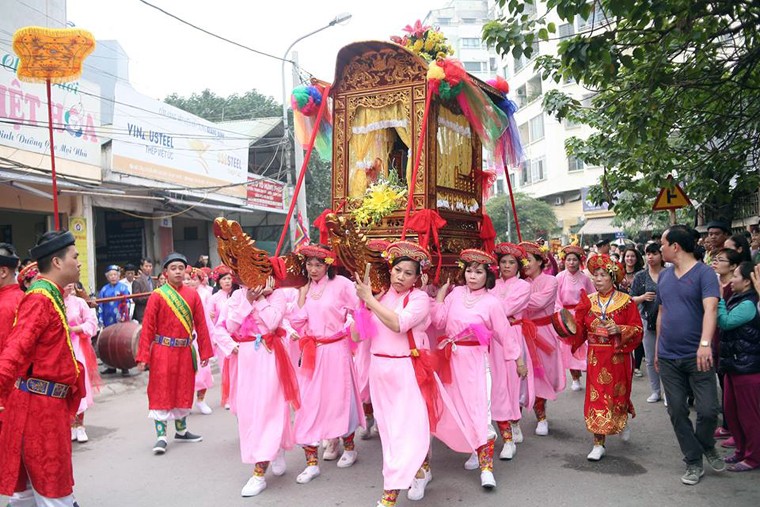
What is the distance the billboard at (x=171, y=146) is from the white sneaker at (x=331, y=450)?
1054 centimetres

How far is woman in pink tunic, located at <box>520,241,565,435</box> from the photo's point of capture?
6.51 m

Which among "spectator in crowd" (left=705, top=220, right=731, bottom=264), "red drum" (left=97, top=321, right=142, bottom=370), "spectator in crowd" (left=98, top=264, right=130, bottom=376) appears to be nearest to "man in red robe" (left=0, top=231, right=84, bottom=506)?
"red drum" (left=97, top=321, right=142, bottom=370)

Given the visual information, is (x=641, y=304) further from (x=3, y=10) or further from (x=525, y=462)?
(x=3, y=10)

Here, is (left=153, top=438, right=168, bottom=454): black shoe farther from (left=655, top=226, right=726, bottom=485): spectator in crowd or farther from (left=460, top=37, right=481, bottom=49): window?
(left=460, top=37, right=481, bottom=49): window

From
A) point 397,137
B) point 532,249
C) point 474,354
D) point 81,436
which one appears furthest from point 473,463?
point 81,436

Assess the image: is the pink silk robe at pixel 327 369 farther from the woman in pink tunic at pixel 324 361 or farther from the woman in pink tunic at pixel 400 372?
the woman in pink tunic at pixel 400 372

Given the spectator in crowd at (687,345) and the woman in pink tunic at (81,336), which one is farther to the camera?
the woman in pink tunic at (81,336)

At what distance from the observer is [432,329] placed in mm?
5867

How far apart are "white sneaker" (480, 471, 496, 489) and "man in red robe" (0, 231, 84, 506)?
2889mm

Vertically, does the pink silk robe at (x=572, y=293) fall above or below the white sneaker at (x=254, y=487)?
above

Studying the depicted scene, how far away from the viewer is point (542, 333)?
22.5 ft

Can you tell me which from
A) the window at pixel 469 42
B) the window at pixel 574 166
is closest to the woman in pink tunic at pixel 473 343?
the window at pixel 574 166

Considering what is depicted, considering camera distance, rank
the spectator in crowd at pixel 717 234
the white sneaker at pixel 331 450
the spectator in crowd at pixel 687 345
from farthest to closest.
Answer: the spectator in crowd at pixel 717 234 < the white sneaker at pixel 331 450 < the spectator in crowd at pixel 687 345

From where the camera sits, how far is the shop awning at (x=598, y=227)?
31691 millimetres
